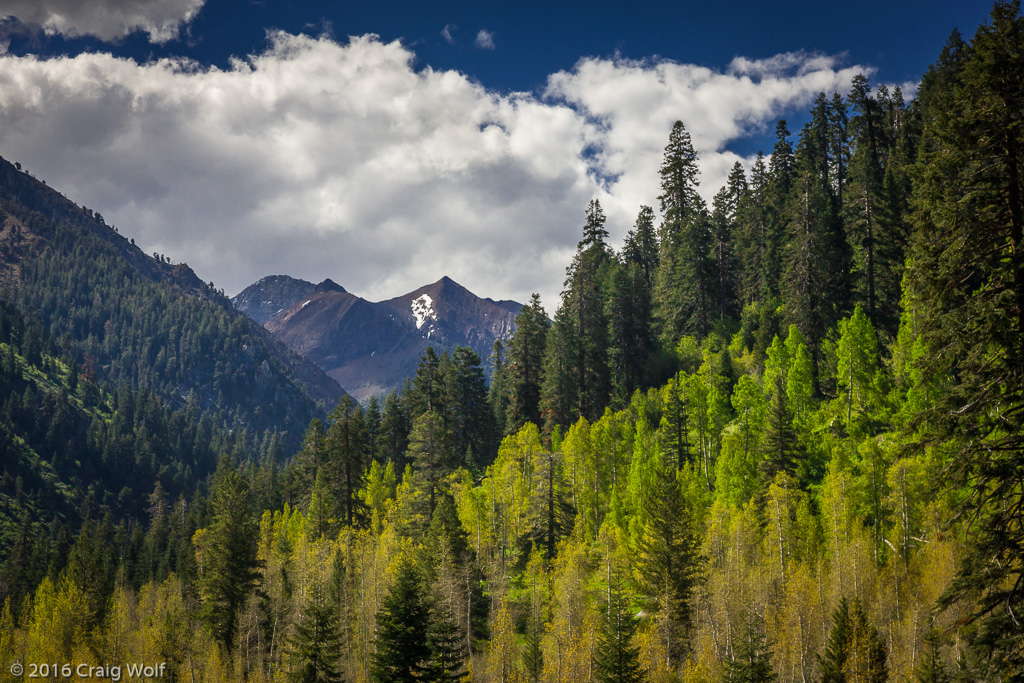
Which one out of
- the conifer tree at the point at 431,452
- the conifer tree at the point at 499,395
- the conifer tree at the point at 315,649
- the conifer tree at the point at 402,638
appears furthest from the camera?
the conifer tree at the point at 499,395

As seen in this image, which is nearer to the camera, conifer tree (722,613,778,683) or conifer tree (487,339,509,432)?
conifer tree (722,613,778,683)

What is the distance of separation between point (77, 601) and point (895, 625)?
73447 mm

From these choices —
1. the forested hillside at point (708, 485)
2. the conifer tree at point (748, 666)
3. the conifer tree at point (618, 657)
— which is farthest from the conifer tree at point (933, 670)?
the conifer tree at point (618, 657)

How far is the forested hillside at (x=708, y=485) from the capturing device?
1288 centimetres

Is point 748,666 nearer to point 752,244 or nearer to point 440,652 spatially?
point 440,652

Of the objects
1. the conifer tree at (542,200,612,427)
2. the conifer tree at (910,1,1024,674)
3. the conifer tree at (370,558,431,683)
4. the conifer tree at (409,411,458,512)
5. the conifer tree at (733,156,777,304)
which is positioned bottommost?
the conifer tree at (370,558,431,683)

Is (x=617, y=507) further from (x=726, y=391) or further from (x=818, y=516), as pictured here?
(x=726, y=391)

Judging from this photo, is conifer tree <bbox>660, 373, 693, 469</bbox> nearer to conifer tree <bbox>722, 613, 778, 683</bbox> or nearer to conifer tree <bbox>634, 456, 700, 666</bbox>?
conifer tree <bbox>634, 456, 700, 666</bbox>

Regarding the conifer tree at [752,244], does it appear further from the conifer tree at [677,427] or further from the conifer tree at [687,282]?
the conifer tree at [677,427]

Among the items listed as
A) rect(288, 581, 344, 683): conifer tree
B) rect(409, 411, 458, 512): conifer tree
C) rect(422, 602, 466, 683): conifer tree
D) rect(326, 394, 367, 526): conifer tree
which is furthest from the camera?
rect(326, 394, 367, 526): conifer tree

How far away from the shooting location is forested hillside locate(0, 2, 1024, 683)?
42.3 feet

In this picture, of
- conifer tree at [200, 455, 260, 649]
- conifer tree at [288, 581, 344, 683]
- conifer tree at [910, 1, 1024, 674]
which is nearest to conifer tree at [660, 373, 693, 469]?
conifer tree at [288, 581, 344, 683]

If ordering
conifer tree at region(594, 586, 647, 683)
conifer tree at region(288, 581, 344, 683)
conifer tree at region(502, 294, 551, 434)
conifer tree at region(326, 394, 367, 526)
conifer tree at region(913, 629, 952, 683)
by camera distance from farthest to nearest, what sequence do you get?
conifer tree at region(502, 294, 551, 434), conifer tree at region(326, 394, 367, 526), conifer tree at region(288, 581, 344, 683), conifer tree at region(594, 586, 647, 683), conifer tree at region(913, 629, 952, 683)

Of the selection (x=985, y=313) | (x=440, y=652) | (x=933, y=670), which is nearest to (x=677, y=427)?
(x=933, y=670)
